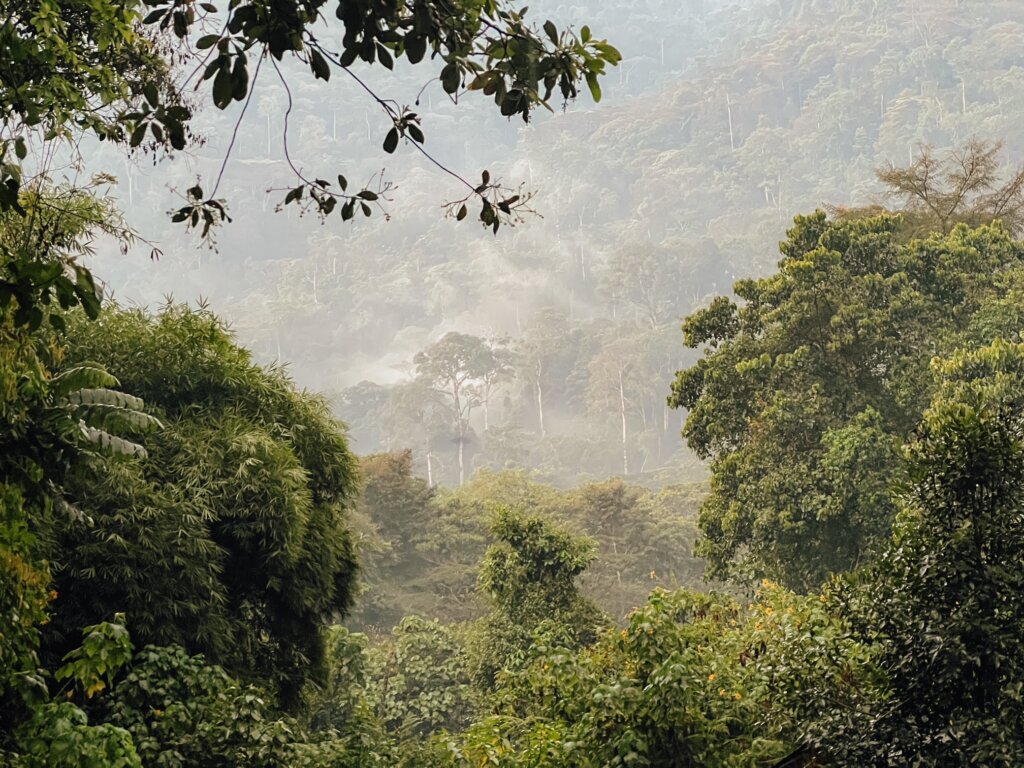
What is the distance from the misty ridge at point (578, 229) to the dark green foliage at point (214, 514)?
39341 millimetres

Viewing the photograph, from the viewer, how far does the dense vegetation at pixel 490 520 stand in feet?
12.9

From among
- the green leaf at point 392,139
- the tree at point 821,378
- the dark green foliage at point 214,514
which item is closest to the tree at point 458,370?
the tree at point 821,378

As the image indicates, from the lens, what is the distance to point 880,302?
49.2 ft

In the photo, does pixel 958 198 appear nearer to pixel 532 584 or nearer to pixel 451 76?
pixel 532 584

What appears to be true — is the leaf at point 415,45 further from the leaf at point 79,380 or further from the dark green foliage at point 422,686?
the dark green foliage at point 422,686

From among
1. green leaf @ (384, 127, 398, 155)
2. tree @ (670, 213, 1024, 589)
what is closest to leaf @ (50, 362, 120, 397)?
green leaf @ (384, 127, 398, 155)

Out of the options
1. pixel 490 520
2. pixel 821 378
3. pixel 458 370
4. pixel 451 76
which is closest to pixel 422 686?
pixel 490 520

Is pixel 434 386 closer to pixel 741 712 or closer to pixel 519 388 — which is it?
pixel 519 388

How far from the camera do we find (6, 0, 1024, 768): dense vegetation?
154 inches

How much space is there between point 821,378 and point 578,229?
66136 mm

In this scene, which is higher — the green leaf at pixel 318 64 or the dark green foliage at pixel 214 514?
the green leaf at pixel 318 64

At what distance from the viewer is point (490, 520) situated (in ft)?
47.4

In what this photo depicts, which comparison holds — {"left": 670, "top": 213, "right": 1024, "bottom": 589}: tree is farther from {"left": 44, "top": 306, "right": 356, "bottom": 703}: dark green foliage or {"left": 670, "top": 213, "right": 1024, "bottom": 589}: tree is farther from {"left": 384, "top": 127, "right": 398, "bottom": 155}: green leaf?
{"left": 384, "top": 127, "right": 398, "bottom": 155}: green leaf

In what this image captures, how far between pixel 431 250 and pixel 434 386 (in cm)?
2703
